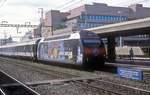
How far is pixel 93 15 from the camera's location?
130 meters

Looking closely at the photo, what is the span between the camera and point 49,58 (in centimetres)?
3519

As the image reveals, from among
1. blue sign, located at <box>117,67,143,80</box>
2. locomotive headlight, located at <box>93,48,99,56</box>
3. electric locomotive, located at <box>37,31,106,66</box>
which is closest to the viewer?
blue sign, located at <box>117,67,143,80</box>

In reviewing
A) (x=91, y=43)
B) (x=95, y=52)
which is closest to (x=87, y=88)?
(x=95, y=52)

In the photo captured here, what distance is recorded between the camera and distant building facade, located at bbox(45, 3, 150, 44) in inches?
5032

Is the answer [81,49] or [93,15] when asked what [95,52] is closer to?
[81,49]

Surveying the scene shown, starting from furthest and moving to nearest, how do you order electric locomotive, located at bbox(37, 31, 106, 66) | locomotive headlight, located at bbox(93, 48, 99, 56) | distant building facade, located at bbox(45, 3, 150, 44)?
distant building facade, located at bbox(45, 3, 150, 44) < locomotive headlight, located at bbox(93, 48, 99, 56) < electric locomotive, located at bbox(37, 31, 106, 66)

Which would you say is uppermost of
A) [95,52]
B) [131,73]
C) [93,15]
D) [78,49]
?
[93,15]

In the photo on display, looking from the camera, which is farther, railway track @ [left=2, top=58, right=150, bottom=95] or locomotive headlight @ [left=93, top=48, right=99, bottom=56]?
locomotive headlight @ [left=93, top=48, right=99, bottom=56]

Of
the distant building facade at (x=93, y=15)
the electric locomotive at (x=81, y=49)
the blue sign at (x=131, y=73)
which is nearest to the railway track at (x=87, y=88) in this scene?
the blue sign at (x=131, y=73)

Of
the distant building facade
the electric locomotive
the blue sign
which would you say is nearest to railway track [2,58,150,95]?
the blue sign

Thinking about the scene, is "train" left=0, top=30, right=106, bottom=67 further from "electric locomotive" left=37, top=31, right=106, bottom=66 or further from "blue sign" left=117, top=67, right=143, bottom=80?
"blue sign" left=117, top=67, right=143, bottom=80

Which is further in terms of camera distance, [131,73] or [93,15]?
[93,15]

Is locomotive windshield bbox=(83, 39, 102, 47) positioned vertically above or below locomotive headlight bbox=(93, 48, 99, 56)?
above

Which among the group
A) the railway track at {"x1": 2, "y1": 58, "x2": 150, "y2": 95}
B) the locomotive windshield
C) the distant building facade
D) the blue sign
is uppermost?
the distant building facade
